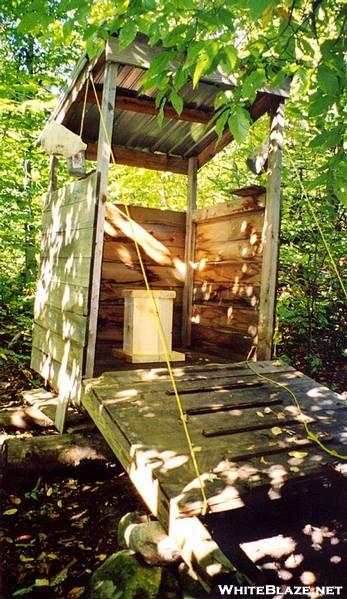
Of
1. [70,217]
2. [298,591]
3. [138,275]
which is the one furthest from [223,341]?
[298,591]

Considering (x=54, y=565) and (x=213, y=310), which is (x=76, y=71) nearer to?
(x=213, y=310)

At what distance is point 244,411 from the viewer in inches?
152

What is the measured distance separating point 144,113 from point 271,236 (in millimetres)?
2237

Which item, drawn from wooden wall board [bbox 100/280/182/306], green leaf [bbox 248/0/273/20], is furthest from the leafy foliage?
wooden wall board [bbox 100/280/182/306]

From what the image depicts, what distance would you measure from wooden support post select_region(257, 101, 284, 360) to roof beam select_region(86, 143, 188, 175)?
97.0 inches

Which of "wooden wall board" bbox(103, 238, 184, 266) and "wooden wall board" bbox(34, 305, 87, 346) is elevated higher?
"wooden wall board" bbox(103, 238, 184, 266)

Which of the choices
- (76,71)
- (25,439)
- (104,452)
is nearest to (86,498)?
(104,452)

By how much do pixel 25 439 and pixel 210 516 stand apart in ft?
6.77

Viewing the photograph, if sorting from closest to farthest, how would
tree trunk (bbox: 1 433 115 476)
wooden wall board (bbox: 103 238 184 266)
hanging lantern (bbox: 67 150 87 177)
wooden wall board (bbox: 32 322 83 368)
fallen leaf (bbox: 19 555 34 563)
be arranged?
fallen leaf (bbox: 19 555 34 563), tree trunk (bbox: 1 433 115 476), wooden wall board (bbox: 32 322 83 368), hanging lantern (bbox: 67 150 87 177), wooden wall board (bbox: 103 238 184 266)

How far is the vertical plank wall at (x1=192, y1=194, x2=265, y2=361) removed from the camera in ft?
17.5

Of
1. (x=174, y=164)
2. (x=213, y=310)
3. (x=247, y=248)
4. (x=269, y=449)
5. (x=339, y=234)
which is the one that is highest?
(x=174, y=164)

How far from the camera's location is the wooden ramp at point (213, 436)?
2.61 metres

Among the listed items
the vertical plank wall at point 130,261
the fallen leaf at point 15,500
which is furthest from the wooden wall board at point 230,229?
the fallen leaf at point 15,500

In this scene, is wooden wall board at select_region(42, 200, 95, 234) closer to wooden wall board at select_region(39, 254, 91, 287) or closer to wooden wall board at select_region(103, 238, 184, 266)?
wooden wall board at select_region(39, 254, 91, 287)
